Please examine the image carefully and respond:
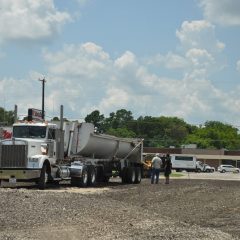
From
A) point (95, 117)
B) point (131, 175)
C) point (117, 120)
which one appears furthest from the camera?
point (117, 120)

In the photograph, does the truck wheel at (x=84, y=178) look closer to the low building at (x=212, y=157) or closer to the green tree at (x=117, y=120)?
the low building at (x=212, y=157)

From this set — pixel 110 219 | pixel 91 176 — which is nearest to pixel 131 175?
pixel 91 176

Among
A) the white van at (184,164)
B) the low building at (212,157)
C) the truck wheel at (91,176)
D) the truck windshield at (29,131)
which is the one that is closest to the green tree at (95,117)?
the low building at (212,157)

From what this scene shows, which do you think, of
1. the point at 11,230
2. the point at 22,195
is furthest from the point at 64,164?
the point at 11,230

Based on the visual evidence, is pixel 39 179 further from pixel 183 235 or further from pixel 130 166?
pixel 183 235

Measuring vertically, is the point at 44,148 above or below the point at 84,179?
above

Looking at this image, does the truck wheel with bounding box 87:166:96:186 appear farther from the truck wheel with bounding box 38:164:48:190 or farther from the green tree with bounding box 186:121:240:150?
the green tree with bounding box 186:121:240:150

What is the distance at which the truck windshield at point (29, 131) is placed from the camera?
3005 cm

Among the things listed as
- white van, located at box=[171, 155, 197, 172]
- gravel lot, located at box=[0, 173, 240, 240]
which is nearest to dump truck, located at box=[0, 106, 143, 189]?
gravel lot, located at box=[0, 173, 240, 240]

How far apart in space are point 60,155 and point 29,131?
8.92 feet

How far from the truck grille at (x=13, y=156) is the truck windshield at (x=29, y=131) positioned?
1427 mm

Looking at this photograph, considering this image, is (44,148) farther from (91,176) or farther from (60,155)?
(91,176)

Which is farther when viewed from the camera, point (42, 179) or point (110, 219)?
point (42, 179)

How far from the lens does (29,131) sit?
3012cm
